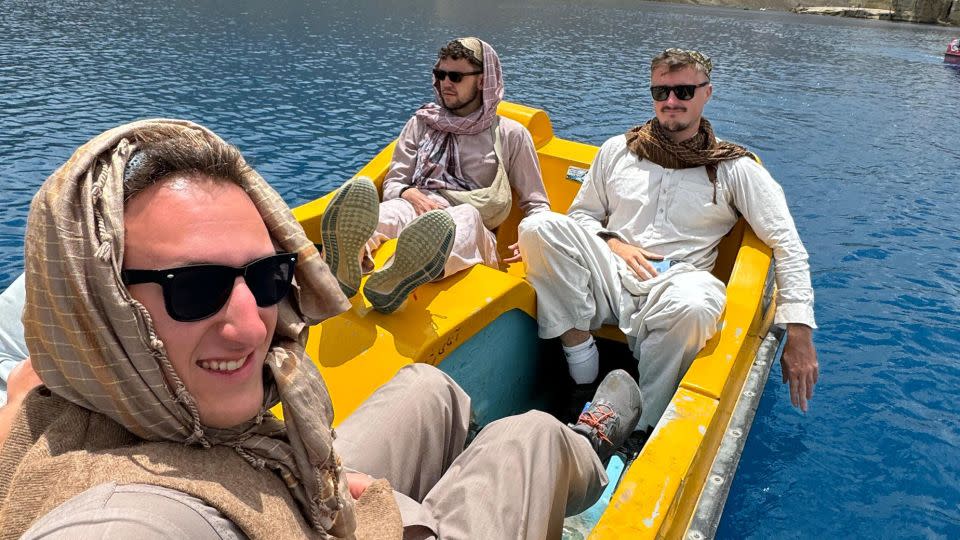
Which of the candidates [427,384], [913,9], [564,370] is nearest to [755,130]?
[564,370]

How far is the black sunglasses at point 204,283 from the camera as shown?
94 cm

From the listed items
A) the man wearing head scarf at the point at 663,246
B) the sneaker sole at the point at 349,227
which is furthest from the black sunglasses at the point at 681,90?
the sneaker sole at the point at 349,227

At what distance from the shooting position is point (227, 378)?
102cm

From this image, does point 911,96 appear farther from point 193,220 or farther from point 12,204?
point 193,220

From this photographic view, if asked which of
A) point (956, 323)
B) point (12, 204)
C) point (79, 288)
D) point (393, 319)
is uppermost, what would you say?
point (79, 288)

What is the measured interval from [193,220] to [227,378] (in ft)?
0.77

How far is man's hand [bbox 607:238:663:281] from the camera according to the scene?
2883 mm

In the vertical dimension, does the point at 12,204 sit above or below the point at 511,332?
below

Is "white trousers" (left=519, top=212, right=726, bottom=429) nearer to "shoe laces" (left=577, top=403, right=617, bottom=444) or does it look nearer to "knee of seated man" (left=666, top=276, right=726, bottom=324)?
"knee of seated man" (left=666, top=276, right=726, bottom=324)

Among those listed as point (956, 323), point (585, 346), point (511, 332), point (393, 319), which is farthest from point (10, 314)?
point (956, 323)

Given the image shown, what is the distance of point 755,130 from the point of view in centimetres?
1069

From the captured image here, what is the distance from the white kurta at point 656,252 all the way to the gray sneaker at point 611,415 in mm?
243

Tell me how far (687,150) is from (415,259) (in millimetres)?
1472

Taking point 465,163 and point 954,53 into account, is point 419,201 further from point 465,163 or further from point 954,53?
point 954,53
